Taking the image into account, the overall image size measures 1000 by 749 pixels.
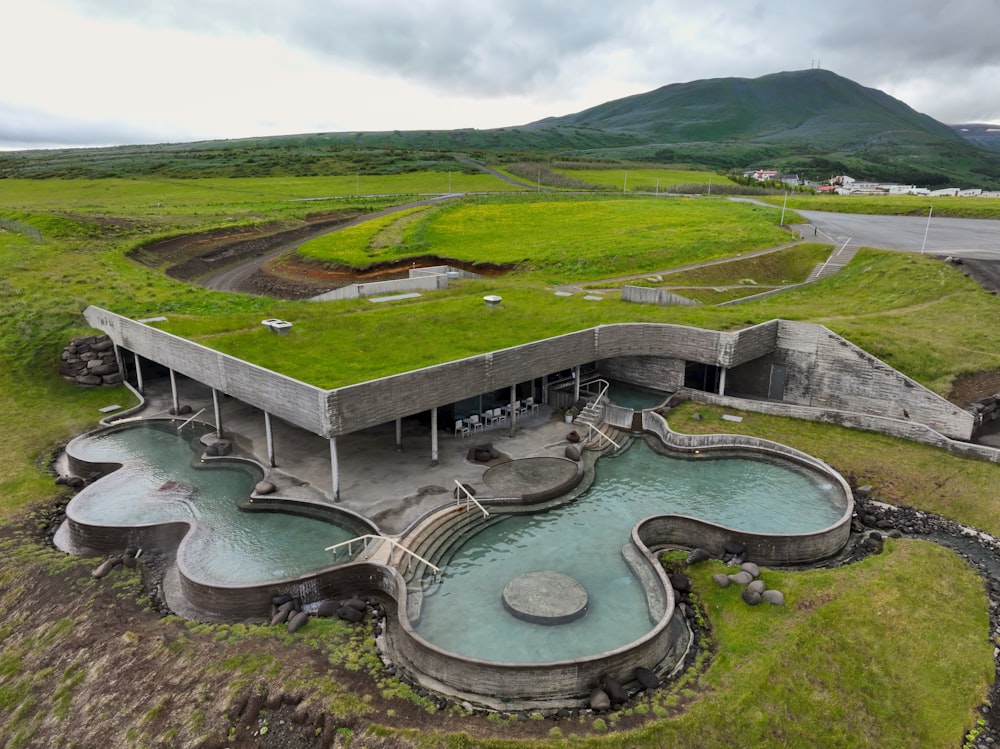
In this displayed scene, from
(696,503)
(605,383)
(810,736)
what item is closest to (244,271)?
(605,383)

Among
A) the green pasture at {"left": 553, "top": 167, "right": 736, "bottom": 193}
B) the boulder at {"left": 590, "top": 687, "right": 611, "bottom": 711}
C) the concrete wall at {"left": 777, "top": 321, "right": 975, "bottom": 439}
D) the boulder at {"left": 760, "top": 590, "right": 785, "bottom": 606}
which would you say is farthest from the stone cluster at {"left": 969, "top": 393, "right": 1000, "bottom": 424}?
the green pasture at {"left": 553, "top": 167, "right": 736, "bottom": 193}

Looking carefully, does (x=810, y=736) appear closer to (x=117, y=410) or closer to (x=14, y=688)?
(x=14, y=688)

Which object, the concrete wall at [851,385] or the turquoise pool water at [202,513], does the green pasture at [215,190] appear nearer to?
the turquoise pool water at [202,513]

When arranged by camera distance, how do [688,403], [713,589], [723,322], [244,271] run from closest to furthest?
[713,589] < [688,403] < [723,322] < [244,271]

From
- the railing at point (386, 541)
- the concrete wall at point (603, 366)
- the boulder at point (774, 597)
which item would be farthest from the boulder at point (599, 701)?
the concrete wall at point (603, 366)

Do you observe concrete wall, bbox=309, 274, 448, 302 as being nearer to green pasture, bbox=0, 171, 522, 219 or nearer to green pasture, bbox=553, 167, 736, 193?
green pasture, bbox=0, 171, 522, 219

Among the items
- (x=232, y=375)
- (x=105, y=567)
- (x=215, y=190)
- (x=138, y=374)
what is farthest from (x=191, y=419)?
(x=215, y=190)

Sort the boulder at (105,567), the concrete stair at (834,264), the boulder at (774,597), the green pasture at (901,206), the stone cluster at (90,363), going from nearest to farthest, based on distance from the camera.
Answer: the boulder at (774,597) → the boulder at (105,567) → the stone cluster at (90,363) → the concrete stair at (834,264) → the green pasture at (901,206)
